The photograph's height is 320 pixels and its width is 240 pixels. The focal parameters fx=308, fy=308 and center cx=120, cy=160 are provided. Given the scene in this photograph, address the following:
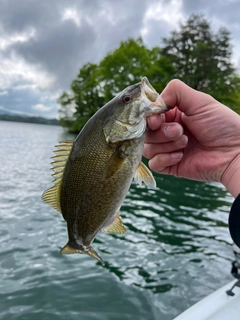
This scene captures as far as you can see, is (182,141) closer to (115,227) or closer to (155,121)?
(155,121)

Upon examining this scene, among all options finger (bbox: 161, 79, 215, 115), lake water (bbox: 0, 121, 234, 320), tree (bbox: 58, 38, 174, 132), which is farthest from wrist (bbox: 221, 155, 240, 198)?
tree (bbox: 58, 38, 174, 132)

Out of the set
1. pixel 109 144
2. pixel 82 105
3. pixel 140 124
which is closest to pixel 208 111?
pixel 140 124

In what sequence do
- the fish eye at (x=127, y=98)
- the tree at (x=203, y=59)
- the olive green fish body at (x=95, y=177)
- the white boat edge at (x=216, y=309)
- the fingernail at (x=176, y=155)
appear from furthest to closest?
the tree at (x=203, y=59), the white boat edge at (x=216, y=309), the fingernail at (x=176, y=155), the fish eye at (x=127, y=98), the olive green fish body at (x=95, y=177)

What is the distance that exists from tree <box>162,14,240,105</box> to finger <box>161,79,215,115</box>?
152ft

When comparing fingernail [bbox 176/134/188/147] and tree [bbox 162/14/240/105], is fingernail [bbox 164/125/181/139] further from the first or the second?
tree [bbox 162/14/240/105]

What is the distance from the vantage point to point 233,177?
3053 mm

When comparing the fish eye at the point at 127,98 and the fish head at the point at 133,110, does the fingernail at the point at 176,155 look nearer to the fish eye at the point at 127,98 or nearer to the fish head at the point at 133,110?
the fish head at the point at 133,110

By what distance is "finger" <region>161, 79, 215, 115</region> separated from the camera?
278 centimetres

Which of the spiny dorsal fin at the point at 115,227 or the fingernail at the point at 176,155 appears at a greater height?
the fingernail at the point at 176,155

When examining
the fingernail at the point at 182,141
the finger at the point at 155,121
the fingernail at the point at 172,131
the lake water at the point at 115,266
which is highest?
the finger at the point at 155,121

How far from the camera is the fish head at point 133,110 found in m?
2.30

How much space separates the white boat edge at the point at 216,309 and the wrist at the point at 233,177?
193 centimetres

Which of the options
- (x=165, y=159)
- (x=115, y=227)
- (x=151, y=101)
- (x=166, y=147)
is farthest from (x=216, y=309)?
(x=151, y=101)

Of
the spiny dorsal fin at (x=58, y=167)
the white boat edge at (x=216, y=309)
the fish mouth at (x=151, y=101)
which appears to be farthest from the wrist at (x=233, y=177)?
the white boat edge at (x=216, y=309)
